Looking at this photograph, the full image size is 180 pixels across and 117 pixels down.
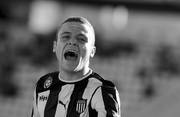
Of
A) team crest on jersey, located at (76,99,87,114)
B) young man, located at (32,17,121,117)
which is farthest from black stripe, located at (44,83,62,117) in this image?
team crest on jersey, located at (76,99,87,114)

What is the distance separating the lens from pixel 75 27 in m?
2.16

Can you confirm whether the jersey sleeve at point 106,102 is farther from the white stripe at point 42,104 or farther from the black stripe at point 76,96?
the white stripe at point 42,104

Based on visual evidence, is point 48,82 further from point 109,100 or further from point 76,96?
point 109,100

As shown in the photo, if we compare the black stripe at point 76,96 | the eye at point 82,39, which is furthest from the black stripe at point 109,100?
the eye at point 82,39

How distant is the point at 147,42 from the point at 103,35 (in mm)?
788

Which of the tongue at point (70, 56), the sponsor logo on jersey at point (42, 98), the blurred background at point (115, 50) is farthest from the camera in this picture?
the blurred background at point (115, 50)

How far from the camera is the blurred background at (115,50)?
724 centimetres

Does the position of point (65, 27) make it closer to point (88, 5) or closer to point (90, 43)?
point (90, 43)

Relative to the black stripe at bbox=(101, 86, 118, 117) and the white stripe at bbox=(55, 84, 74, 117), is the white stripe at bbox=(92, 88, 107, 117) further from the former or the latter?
the white stripe at bbox=(55, 84, 74, 117)

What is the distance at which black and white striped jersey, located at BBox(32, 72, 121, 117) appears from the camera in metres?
2.04

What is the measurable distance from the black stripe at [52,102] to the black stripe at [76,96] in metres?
0.08

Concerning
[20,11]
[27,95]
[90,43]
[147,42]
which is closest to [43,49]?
[27,95]

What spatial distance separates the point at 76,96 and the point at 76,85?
61mm

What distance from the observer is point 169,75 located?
7430mm
